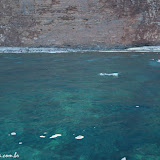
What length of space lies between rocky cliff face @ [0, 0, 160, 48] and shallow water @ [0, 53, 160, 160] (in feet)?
47.2

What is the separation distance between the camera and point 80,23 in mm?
22422

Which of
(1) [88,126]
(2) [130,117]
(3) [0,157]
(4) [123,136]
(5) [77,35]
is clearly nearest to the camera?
(3) [0,157]

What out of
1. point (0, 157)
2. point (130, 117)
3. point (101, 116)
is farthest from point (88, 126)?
point (0, 157)

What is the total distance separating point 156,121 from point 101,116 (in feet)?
3.23

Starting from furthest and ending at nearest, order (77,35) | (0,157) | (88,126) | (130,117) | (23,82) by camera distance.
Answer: (77,35)
(23,82)
(130,117)
(88,126)
(0,157)

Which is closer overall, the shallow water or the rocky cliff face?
the shallow water

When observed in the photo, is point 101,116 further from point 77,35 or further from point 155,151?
point 77,35

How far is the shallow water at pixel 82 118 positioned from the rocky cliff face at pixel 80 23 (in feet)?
47.2

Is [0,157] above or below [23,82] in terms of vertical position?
above

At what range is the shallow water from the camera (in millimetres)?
3401

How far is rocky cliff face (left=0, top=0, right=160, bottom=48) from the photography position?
22.2 metres

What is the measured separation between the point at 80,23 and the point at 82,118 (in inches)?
735

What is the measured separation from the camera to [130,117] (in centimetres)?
460

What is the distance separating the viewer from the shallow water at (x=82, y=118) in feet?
11.2
